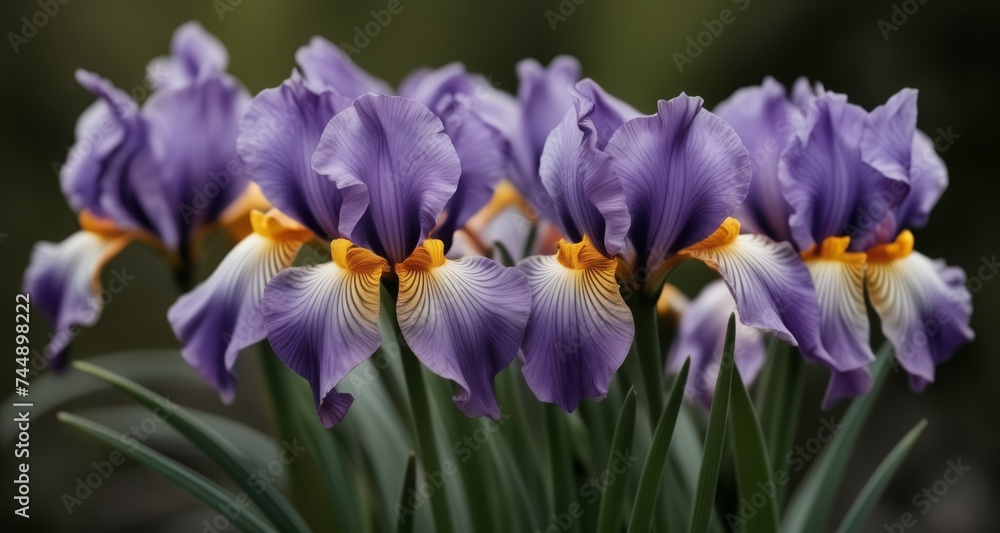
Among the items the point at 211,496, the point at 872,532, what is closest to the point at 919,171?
the point at 211,496

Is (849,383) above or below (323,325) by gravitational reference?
below

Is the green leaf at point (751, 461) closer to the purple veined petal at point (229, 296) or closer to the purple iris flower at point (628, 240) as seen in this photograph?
the purple iris flower at point (628, 240)

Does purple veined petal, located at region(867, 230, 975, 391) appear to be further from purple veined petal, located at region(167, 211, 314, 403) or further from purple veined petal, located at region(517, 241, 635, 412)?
purple veined petal, located at region(167, 211, 314, 403)

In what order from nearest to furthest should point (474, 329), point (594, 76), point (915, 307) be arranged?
point (474, 329) → point (915, 307) → point (594, 76)

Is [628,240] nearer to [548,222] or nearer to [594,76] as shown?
[548,222]

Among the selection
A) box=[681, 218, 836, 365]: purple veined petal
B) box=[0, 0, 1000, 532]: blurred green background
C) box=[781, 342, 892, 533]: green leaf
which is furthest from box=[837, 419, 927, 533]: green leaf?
box=[0, 0, 1000, 532]: blurred green background

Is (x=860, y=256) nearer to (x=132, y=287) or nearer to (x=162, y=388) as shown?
(x=162, y=388)

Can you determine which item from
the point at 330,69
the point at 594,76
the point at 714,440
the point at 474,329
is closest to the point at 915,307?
the point at 714,440

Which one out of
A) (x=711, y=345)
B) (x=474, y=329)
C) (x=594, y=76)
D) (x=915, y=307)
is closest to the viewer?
(x=474, y=329)
